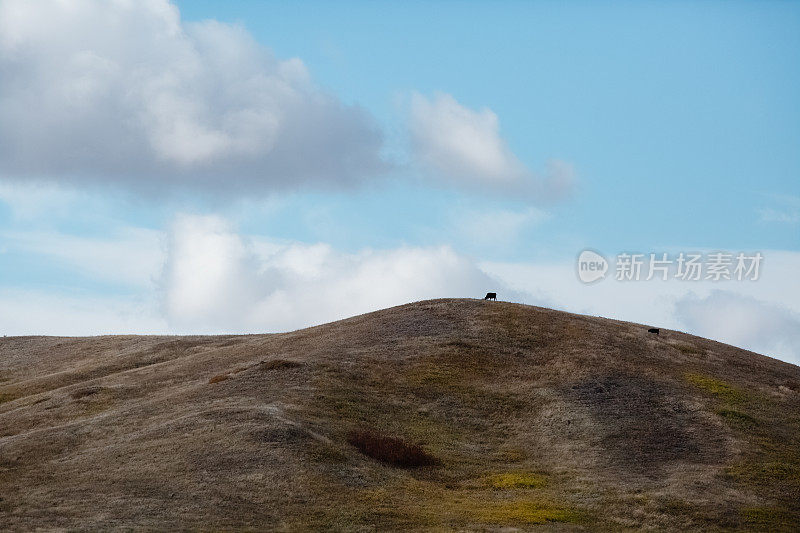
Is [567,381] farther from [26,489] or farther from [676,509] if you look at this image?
[26,489]

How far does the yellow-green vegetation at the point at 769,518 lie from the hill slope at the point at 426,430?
0.96 ft

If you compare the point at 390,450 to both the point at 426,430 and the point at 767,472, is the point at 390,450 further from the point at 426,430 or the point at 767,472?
the point at 767,472

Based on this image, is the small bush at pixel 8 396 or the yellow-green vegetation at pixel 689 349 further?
the yellow-green vegetation at pixel 689 349

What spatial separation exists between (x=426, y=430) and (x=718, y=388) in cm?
2828

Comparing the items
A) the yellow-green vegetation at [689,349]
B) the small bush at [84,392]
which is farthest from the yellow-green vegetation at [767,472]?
the small bush at [84,392]

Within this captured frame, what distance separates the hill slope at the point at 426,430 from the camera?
150ft

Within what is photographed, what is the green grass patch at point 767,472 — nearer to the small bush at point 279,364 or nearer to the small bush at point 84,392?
the small bush at point 279,364

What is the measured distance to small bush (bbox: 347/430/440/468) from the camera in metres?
54.4

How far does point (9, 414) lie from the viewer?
71812 mm

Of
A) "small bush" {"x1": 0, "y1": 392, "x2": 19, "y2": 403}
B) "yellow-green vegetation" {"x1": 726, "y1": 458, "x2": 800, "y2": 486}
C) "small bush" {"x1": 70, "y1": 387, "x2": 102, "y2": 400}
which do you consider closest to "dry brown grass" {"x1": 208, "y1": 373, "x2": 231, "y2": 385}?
"small bush" {"x1": 70, "y1": 387, "x2": 102, "y2": 400}

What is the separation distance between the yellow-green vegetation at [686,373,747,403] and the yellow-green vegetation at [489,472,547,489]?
80.5 ft

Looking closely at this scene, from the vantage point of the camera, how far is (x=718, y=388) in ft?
241

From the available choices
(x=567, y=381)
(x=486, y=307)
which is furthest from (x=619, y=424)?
(x=486, y=307)

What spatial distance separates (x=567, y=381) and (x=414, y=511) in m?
29.9
